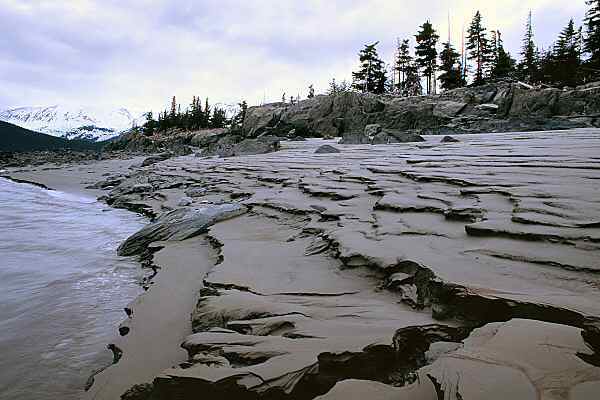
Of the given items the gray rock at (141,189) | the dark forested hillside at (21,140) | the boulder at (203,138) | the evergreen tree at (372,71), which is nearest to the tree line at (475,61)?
the evergreen tree at (372,71)

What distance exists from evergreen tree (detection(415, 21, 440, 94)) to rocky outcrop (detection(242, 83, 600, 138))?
10.9 metres

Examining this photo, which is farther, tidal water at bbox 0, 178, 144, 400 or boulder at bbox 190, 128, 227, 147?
boulder at bbox 190, 128, 227, 147

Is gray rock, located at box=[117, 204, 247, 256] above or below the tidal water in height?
above

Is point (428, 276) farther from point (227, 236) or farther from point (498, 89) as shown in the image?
point (498, 89)

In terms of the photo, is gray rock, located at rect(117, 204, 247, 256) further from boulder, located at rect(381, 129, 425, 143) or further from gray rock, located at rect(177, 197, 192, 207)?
boulder, located at rect(381, 129, 425, 143)

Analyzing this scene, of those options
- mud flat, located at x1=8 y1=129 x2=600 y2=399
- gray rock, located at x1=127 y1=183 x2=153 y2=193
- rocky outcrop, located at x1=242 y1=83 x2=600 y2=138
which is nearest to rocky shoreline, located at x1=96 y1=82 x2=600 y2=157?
rocky outcrop, located at x1=242 y1=83 x2=600 y2=138

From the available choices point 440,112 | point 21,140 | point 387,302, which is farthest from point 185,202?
point 21,140

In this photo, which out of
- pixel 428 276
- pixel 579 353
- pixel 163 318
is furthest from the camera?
pixel 163 318

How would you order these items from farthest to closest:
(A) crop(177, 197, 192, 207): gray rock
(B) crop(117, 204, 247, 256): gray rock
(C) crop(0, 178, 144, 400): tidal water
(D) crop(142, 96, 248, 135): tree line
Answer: (D) crop(142, 96, 248, 135): tree line, (A) crop(177, 197, 192, 207): gray rock, (B) crop(117, 204, 247, 256): gray rock, (C) crop(0, 178, 144, 400): tidal water

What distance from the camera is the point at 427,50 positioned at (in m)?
32.2

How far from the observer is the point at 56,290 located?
2324 millimetres

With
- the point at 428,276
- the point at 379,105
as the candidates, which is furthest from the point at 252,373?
the point at 379,105

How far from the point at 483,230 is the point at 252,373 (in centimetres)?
135

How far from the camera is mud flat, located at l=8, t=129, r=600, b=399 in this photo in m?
0.97
